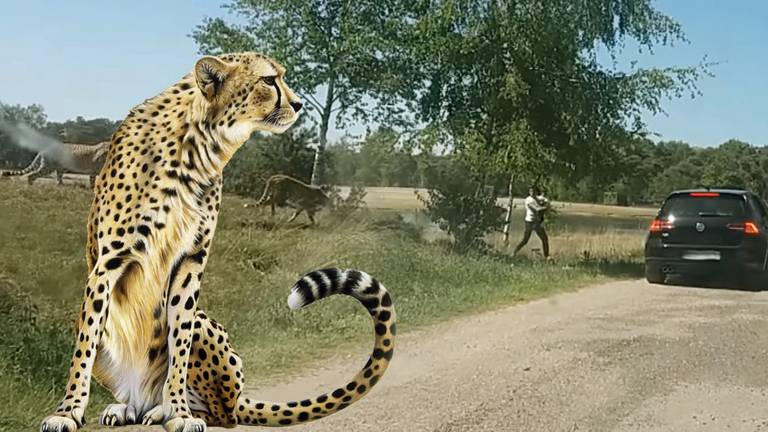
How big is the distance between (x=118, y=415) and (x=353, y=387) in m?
0.93

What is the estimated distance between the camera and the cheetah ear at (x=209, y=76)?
2.83m

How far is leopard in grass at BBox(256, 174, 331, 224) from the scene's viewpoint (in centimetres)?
451

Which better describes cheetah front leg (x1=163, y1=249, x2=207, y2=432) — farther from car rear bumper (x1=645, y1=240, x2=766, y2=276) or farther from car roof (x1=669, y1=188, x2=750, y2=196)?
car rear bumper (x1=645, y1=240, x2=766, y2=276)

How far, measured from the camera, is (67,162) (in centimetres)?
368

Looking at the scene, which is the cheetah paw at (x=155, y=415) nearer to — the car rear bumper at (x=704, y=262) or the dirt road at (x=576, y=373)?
the dirt road at (x=576, y=373)

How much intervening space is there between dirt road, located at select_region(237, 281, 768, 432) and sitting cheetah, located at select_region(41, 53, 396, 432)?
757 mm

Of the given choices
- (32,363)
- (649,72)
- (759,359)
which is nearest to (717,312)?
(759,359)

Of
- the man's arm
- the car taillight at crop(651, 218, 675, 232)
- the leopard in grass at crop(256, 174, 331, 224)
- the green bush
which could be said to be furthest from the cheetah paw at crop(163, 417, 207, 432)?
the man's arm

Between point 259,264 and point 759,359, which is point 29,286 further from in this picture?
point 759,359

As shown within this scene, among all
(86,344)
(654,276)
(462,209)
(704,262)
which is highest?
(462,209)

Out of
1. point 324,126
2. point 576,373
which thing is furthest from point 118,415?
point 576,373

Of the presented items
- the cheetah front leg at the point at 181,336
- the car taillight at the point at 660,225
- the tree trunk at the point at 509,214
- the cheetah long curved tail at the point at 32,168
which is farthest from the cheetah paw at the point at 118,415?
the tree trunk at the point at 509,214

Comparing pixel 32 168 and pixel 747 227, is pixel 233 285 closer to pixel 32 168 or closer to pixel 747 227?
pixel 32 168

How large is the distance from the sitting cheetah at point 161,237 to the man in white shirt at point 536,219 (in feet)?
31.4
